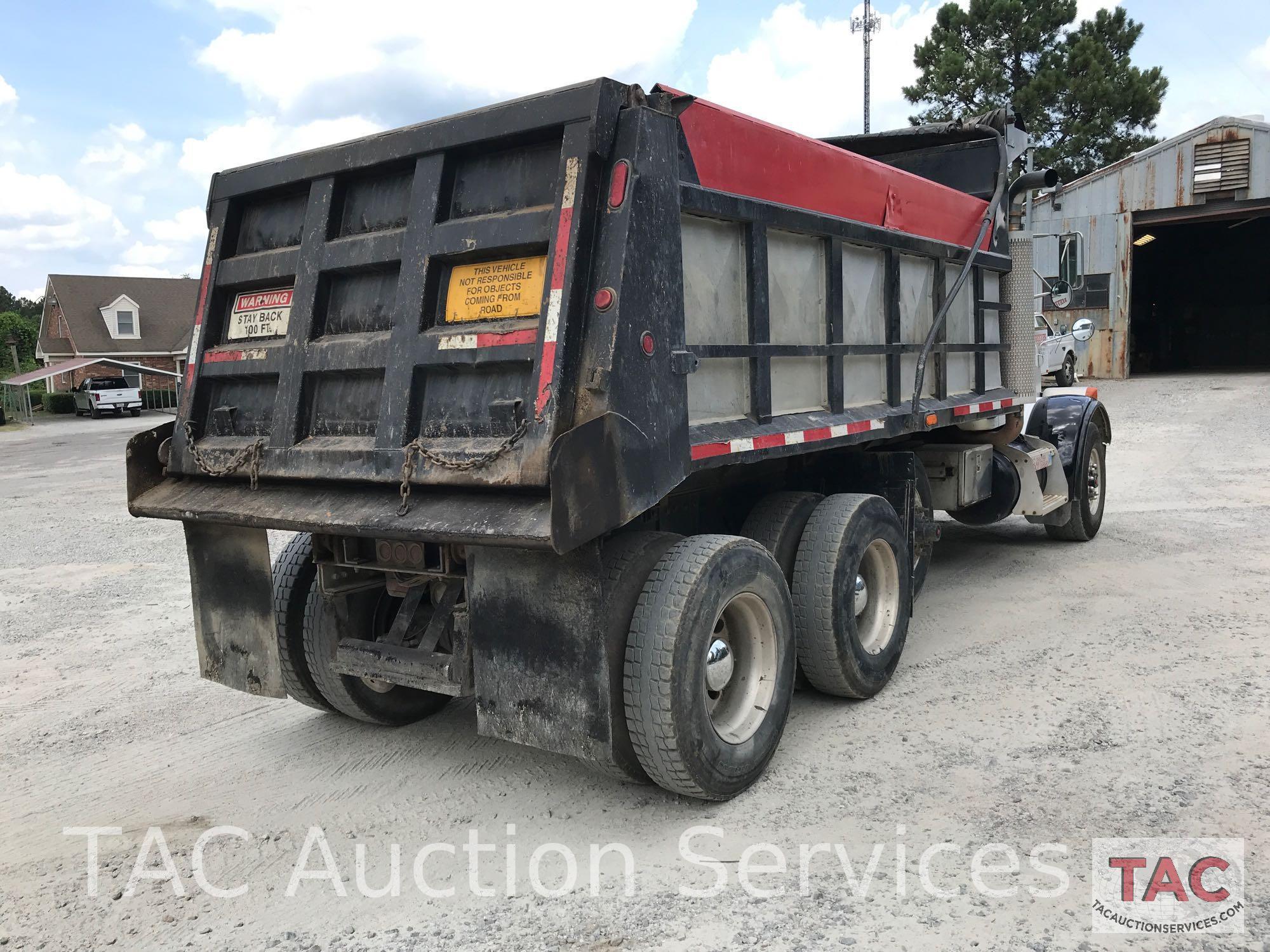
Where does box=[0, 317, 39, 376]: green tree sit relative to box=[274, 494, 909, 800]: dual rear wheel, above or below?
above

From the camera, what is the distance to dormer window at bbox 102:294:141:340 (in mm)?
45188

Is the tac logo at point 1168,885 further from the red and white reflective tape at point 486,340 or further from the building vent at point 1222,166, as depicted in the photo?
the building vent at point 1222,166

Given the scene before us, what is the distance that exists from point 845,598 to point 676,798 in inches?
51.9

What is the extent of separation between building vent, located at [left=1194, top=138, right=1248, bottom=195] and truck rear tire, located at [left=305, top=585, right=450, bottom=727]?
72.2ft

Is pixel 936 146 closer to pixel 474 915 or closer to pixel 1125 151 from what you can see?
pixel 474 915

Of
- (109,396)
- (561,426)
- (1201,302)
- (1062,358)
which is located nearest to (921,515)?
(561,426)

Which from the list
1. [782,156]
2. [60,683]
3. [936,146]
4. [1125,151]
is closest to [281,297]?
[782,156]

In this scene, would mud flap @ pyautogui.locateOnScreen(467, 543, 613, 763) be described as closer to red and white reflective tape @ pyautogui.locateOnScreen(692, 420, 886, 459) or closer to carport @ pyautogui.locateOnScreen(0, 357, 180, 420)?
red and white reflective tape @ pyautogui.locateOnScreen(692, 420, 886, 459)

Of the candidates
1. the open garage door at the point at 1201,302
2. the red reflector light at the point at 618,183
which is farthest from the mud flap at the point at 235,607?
the open garage door at the point at 1201,302

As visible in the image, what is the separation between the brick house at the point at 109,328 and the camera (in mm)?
44281

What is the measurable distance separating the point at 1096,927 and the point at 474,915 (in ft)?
6.18

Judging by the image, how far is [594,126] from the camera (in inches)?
130

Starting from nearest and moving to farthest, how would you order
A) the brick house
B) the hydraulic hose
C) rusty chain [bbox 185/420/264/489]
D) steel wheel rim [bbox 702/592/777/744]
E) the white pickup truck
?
1. steel wheel rim [bbox 702/592/777/744]
2. rusty chain [bbox 185/420/264/489]
3. the hydraulic hose
4. the white pickup truck
5. the brick house

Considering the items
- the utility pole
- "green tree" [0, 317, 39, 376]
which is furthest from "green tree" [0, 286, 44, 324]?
the utility pole
